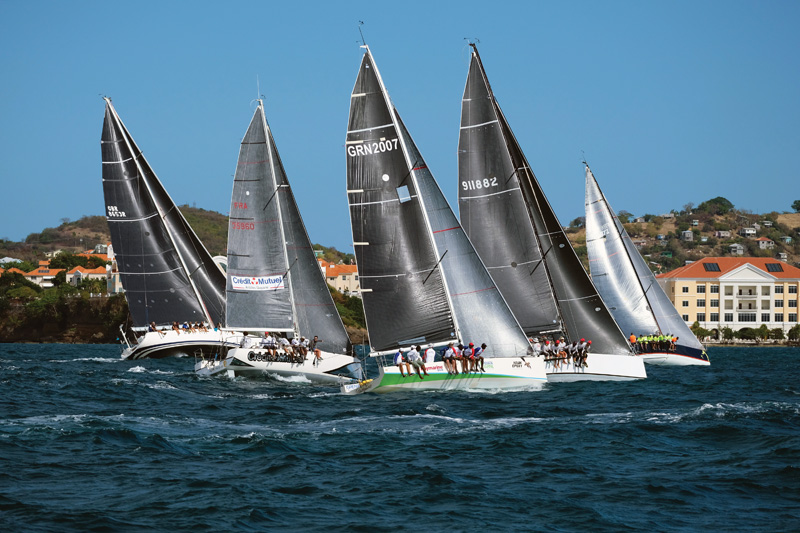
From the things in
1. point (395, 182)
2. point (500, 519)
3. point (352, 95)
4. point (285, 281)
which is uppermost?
point (352, 95)

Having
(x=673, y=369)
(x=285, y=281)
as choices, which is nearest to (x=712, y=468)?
(x=285, y=281)

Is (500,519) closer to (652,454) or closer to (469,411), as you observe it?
(652,454)

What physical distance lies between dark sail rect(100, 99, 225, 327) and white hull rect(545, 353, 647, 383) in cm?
2404

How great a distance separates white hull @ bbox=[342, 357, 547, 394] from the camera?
29375 mm

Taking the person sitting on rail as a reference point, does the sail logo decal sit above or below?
above

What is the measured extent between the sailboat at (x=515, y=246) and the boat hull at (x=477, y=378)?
7.43 meters

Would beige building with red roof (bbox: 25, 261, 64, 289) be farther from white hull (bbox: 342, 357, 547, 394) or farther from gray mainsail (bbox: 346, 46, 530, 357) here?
white hull (bbox: 342, 357, 547, 394)

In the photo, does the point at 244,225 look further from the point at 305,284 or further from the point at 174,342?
the point at 174,342

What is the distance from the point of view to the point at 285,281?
3947cm

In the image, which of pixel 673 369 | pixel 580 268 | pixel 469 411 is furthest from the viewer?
pixel 673 369

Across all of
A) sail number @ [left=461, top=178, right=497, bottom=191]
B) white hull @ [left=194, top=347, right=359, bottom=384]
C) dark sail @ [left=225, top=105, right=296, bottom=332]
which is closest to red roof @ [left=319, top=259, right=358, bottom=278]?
dark sail @ [left=225, top=105, right=296, bottom=332]

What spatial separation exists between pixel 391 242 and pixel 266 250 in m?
10.9

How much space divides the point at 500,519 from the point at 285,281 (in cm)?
2558

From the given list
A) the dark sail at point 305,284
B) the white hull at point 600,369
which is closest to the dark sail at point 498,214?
the white hull at point 600,369
